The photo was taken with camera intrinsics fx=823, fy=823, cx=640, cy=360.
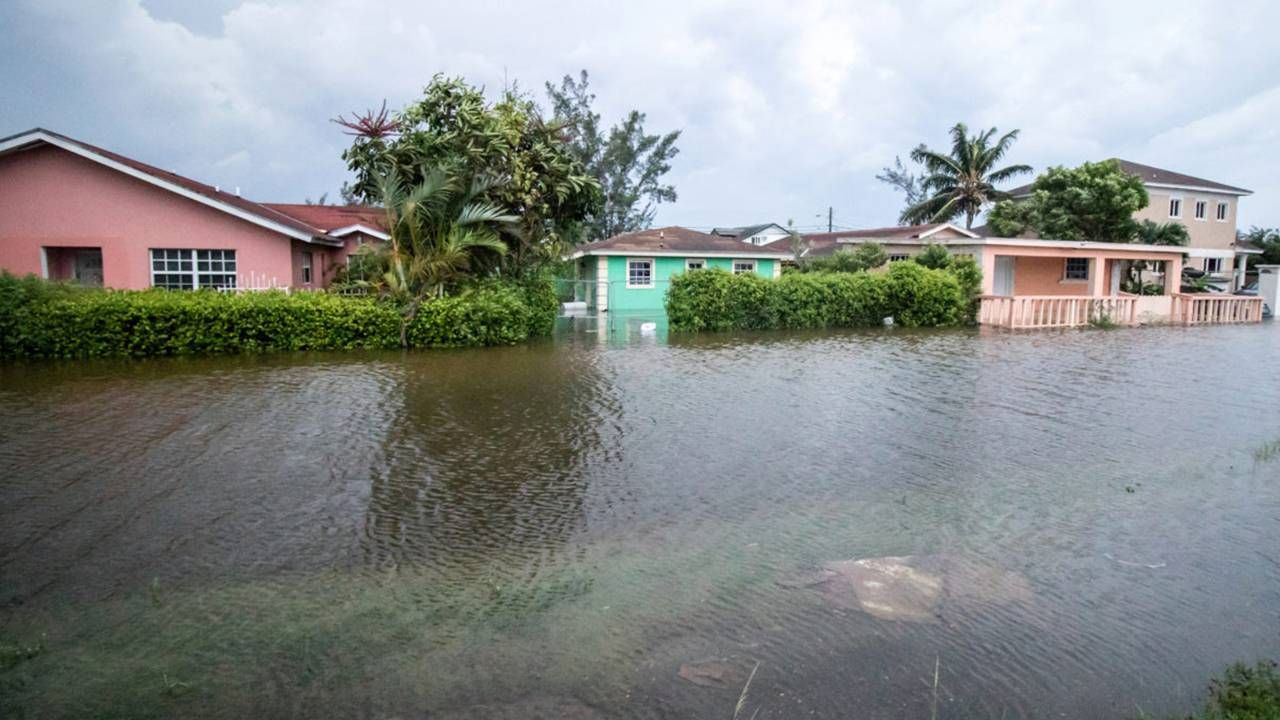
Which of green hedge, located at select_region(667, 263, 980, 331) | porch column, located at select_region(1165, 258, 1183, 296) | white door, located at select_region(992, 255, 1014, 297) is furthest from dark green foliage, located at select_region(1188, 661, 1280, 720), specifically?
porch column, located at select_region(1165, 258, 1183, 296)

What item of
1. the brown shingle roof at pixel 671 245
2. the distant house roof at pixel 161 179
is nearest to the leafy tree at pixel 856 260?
the brown shingle roof at pixel 671 245

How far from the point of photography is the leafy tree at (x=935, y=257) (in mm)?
27266

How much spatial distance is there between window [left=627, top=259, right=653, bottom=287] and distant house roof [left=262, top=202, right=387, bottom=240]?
9.64 m

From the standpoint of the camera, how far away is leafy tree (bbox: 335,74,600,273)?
19359mm

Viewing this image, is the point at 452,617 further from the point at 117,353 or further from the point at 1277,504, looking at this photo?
the point at 117,353

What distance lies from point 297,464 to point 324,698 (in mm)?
4556

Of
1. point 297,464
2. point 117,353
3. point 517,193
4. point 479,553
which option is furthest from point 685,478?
point 517,193

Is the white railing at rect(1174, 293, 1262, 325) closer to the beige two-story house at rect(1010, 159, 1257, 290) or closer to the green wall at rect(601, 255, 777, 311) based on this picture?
the beige two-story house at rect(1010, 159, 1257, 290)

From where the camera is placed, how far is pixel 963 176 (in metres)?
44.4

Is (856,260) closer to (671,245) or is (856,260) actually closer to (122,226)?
(671,245)

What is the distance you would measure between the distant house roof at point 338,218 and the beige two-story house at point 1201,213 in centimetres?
3308

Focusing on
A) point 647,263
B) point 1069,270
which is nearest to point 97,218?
point 647,263

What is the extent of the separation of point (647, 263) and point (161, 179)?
17233 mm

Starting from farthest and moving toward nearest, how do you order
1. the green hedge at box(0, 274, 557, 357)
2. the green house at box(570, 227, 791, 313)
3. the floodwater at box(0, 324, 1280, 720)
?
the green house at box(570, 227, 791, 313), the green hedge at box(0, 274, 557, 357), the floodwater at box(0, 324, 1280, 720)
